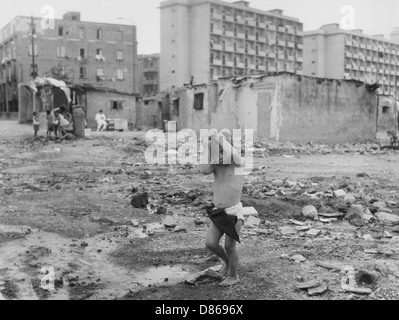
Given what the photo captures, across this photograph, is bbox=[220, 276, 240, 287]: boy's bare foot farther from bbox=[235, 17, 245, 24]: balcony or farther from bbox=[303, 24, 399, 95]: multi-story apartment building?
bbox=[303, 24, 399, 95]: multi-story apartment building

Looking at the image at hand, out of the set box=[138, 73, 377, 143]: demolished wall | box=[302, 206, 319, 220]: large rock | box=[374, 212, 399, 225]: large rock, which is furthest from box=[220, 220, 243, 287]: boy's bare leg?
box=[138, 73, 377, 143]: demolished wall

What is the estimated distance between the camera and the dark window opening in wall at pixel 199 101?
2859 cm

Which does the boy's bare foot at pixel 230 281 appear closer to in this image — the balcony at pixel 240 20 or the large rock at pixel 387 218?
the large rock at pixel 387 218

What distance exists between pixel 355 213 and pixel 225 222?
11.6 ft

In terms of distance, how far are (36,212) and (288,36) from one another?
72.1 metres

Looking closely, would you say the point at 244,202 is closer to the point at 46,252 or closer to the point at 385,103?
the point at 46,252

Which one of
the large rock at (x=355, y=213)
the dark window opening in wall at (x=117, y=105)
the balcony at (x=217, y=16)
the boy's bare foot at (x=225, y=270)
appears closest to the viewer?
the boy's bare foot at (x=225, y=270)

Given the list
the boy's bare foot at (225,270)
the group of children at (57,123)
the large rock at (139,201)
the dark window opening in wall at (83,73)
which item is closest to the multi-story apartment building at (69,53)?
the dark window opening in wall at (83,73)

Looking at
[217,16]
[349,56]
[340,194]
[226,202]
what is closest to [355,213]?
[340,194]

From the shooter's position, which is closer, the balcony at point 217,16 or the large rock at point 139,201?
the large rock at point 139,201

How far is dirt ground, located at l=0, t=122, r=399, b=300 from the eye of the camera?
15.0 feet

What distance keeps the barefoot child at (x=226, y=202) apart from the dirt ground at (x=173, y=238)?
1.04 feet

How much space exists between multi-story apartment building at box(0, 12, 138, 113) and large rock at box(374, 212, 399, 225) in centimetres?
4647
